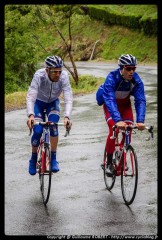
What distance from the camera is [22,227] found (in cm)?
655

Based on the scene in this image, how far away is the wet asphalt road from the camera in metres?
6.51

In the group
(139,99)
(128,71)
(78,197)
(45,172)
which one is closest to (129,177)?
(78,197)

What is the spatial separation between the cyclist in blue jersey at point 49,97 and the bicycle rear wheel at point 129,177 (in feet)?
3.15

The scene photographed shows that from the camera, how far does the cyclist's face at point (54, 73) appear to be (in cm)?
752

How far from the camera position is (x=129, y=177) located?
7.55 meters

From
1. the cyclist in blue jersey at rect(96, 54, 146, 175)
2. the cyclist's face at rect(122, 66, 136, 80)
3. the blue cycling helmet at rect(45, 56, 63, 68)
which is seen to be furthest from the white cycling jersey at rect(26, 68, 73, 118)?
the cyclist's face at rect(122, 66, 136, 80)

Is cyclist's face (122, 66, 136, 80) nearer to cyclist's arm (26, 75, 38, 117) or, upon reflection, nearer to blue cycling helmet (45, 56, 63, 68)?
blue cycling helmet (45, 56, 63, 68)

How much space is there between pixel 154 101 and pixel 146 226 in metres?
13.5

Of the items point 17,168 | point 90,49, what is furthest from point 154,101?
point 90,49

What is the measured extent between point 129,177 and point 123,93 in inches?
48.4

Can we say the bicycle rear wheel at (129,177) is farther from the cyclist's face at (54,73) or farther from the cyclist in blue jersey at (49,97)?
the cyclist's face at (54,73)

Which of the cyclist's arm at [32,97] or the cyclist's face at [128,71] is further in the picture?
the cyclist's arm at [32,97]

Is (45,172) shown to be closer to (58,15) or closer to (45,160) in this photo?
(45,160)

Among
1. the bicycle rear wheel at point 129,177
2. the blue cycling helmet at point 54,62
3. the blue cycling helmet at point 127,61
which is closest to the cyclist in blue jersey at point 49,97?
the blue cycling helmet at point 54,62
